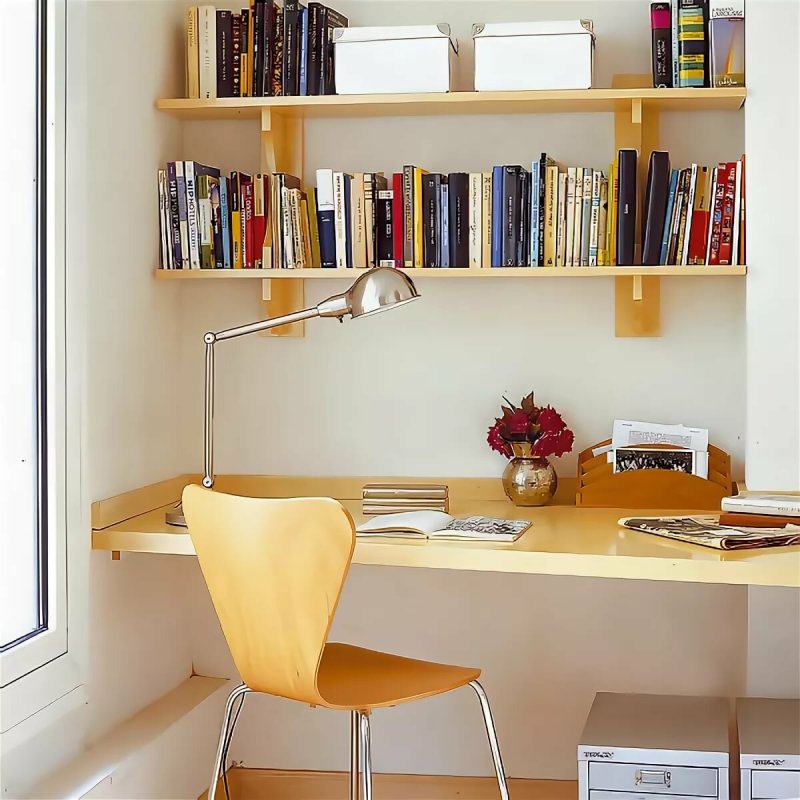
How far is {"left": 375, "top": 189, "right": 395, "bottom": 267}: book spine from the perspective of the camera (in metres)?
2.64

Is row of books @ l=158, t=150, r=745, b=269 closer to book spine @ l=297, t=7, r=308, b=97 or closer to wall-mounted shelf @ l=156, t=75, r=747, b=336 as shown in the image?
wall-mounted shelf @ l=156, t=75, r=747, b=336

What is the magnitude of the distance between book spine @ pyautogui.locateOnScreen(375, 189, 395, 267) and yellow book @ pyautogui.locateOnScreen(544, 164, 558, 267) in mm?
373

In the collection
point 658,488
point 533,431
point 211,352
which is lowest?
point 658,488

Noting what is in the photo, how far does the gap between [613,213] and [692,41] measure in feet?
1.43

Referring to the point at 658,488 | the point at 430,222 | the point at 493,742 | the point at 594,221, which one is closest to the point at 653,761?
the point at 493,742

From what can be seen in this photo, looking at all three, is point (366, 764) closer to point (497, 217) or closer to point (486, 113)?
point (497, 217)

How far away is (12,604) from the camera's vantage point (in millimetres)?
2090

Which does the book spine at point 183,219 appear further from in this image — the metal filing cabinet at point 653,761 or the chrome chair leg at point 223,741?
the metal filing cabinet at point 653,761

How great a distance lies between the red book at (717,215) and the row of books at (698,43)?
8.5 inches

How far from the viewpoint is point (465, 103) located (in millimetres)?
2615

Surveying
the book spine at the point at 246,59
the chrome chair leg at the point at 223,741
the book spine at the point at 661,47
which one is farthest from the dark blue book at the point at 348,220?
the chrome chair leg at the point at 223,741

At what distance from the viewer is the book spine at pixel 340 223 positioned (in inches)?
104

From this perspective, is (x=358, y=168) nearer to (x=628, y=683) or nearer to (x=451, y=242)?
(x=451, y=242)

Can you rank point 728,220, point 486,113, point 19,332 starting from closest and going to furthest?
point 19,332
point 728,220
point 486,113
